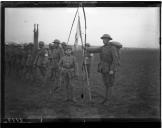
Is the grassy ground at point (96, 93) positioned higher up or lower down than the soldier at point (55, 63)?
lower down

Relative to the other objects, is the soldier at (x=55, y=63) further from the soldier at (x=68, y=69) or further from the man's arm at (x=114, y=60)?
the man's arm at (x=114, y=60)

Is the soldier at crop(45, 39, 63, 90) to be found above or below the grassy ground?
above

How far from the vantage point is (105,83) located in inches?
84.0

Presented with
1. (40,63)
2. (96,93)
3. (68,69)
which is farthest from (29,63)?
(96,93)

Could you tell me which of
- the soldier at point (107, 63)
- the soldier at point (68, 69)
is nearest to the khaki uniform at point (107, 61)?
the soldier at point (107, 63)

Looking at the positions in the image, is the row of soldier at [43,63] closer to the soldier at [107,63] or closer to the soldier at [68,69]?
the soldier at [68,69]

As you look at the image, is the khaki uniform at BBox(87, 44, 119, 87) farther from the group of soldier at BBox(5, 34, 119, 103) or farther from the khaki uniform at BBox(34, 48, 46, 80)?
the khaki uniform at BBox(34, 48, 46, 80)

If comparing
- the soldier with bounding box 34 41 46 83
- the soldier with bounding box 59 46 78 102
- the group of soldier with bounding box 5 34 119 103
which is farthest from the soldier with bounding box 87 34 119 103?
the soldier with bounding box 34 41 46 83

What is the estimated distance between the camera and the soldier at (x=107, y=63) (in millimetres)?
2131

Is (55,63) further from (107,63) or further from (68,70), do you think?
(107,63)

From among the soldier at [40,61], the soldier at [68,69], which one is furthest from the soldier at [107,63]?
the soldier at [40,61]

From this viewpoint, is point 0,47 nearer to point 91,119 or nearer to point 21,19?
point 21,19

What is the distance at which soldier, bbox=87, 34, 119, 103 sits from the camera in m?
2.13

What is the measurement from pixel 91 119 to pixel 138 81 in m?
0.32
